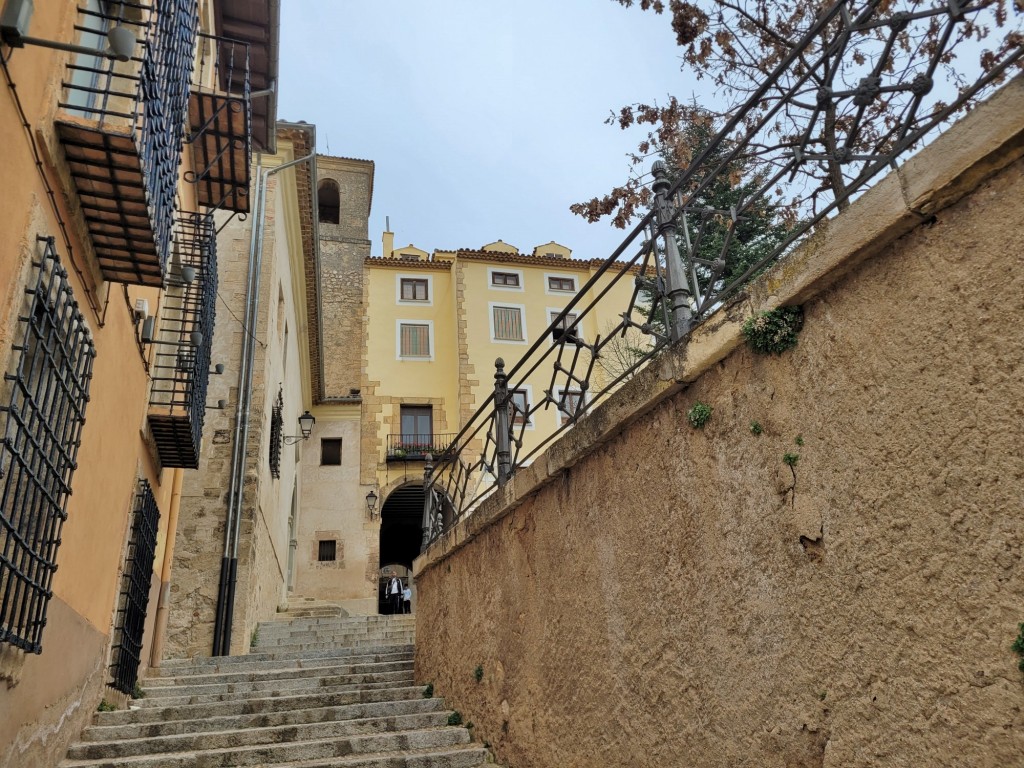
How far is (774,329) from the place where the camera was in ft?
9.89

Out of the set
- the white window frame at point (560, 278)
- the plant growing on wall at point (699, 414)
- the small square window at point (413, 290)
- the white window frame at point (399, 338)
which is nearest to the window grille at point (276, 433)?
the white window frame at point (399, 338)

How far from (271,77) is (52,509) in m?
7.98

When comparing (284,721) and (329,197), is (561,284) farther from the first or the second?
(284,721)

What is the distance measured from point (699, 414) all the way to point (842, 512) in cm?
90

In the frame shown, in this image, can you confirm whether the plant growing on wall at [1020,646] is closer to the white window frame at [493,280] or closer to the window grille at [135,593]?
the window grille at [135,593]

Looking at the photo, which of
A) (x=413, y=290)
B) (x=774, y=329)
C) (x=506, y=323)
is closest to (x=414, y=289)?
(x=413, y=290)

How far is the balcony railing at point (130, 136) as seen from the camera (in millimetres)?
4094

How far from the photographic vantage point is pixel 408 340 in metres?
28.3

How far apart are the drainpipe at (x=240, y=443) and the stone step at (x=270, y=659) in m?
1.84

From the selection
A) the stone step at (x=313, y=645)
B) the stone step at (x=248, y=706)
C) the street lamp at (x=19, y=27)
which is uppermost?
the street lamp at (x=19, y=27)

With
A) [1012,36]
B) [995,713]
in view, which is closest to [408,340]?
[1012,36]

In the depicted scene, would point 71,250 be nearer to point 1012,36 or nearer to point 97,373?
point 97,373

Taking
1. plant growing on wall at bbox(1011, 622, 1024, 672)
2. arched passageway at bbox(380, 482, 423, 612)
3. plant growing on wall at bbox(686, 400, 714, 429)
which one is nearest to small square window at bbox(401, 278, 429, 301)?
arched passageway at bbox(380, 482, 423, 612)

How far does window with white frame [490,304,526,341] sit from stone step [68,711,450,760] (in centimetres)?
2250
